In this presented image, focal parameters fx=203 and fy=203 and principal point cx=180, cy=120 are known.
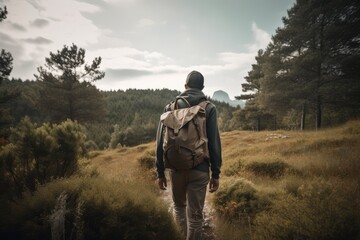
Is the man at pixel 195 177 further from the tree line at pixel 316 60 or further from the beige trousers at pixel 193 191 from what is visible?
the tree line at pixel 316 60

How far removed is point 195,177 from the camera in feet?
8.75

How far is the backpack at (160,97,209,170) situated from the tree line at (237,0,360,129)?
53.1 feet

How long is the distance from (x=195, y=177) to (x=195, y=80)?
1.38m

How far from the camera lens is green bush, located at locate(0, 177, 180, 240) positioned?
2770 mm

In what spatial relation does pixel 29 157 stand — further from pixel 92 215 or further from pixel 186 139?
pixel 186 139

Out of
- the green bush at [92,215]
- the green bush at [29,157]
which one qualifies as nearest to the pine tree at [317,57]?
the green bush at [92,215]

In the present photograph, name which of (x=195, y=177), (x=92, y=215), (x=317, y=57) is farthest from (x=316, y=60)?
(x=92, y=215)

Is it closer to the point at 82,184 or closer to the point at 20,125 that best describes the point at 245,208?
the point at 82,184

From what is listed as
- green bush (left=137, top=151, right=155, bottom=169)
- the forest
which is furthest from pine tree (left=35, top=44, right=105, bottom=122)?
green bush (left=137, top=151, right=155, bottom=169)

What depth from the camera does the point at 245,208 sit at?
4371 mm

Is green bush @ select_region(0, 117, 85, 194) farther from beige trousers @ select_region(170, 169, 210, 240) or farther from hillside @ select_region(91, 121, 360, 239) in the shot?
hillside @ select_region(91, 121, 360, 239)

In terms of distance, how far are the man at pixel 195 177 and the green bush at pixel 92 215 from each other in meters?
0.40

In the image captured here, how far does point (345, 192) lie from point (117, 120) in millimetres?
90332

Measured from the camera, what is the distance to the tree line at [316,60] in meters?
14.5
